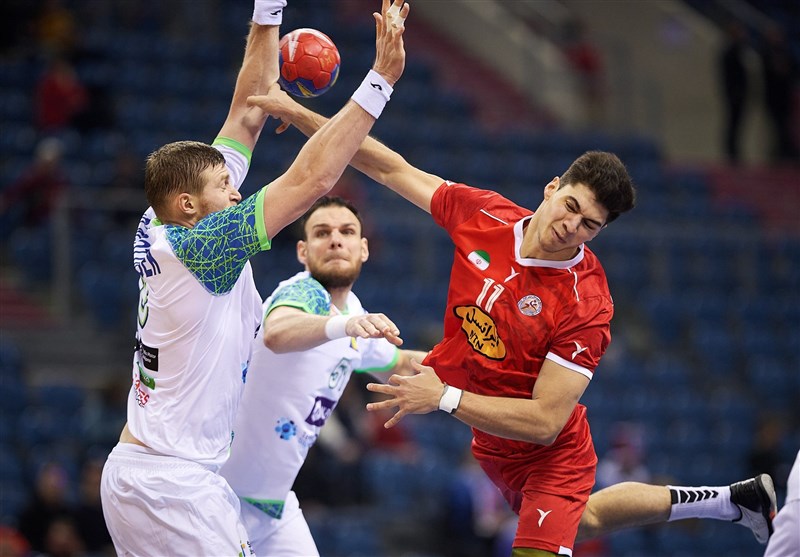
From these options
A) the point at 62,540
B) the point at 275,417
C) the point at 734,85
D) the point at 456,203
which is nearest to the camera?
the point at 456,203

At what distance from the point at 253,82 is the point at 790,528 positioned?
3.14m

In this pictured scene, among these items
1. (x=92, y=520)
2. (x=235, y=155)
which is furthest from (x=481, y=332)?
(x=92, y=520)

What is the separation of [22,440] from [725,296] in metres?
9.30

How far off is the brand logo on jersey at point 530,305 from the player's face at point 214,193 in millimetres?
1417

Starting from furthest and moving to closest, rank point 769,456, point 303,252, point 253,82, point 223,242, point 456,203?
point 769,456 < point 303,252 < point 456,203 < point 253,82 < point 223,242

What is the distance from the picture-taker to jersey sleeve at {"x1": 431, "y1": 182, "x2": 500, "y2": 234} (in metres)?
5.54

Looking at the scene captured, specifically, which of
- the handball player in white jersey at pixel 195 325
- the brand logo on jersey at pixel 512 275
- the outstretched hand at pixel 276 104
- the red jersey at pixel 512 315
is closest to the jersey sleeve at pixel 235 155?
the outstretched hand at pixel 276 104

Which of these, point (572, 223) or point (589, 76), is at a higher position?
point (589, 76)

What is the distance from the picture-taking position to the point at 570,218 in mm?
5016

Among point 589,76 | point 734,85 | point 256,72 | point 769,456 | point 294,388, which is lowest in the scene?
point 769,456

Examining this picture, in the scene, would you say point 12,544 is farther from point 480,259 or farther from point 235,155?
point 480,259

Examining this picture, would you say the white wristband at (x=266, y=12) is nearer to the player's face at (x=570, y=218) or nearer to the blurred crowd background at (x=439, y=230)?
the player's face at (x=570, y=218)

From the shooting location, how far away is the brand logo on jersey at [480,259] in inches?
211

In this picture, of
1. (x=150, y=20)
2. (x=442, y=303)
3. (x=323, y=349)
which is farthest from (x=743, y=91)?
(x=323, y=349)
